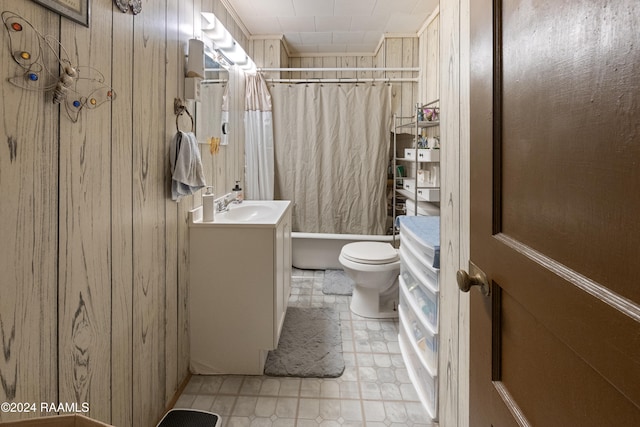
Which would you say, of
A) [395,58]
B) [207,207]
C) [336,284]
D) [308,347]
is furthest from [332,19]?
[308,347]

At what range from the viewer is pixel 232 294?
78.3 inches

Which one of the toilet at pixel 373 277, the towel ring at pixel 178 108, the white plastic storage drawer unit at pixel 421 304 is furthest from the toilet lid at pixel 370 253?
the towel ring at pixel 178 108

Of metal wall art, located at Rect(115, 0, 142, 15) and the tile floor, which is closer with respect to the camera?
metal wall art, located at Rect(115, 0, 142, 15)

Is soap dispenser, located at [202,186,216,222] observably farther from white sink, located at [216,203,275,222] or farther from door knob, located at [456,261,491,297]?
door knob, located at [456,261,491,297]

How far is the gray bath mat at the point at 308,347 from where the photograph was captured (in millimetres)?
2047

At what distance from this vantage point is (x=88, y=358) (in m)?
1.13

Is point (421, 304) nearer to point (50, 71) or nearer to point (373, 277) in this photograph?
point (373, 277)

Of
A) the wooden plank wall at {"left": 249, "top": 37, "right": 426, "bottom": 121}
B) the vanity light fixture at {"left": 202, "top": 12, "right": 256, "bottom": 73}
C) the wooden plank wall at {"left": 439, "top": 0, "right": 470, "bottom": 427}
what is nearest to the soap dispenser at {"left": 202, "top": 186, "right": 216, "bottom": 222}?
the vanity light fixture at {"left": 202, "top": 12, "right": 256, "bottom": 73}

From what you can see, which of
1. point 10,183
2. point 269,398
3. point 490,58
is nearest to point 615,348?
point 490,58

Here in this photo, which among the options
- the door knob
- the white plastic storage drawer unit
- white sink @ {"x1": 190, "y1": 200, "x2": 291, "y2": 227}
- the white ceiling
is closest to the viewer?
the door knob

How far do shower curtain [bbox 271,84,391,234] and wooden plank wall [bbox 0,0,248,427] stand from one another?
74.3 inches

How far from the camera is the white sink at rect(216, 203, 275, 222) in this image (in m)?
2.53

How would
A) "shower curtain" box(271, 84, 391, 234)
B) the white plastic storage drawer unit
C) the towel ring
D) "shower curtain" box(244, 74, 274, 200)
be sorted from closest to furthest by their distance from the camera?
the white plastic storage drawer unit → the towel ring → "shower curtain" box(244, 74, 274, 200) → "shower curtain" box(271, 84, 391, 234)

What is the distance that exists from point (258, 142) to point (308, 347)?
2098mm
